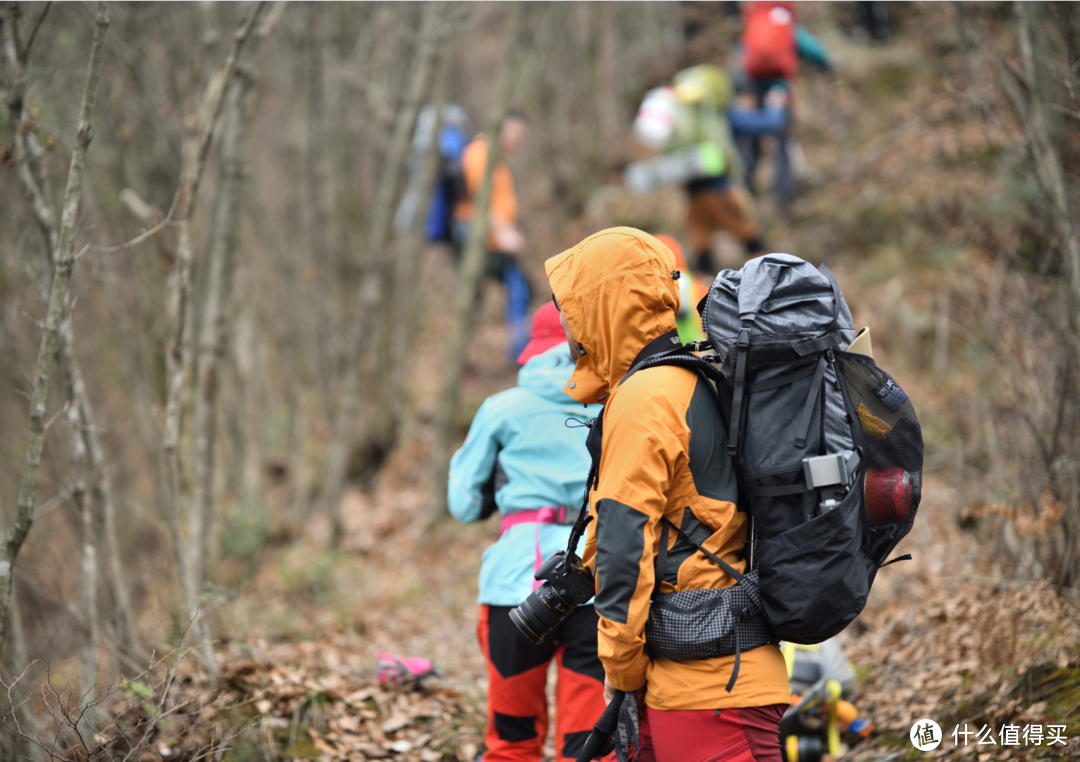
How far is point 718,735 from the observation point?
2.32m

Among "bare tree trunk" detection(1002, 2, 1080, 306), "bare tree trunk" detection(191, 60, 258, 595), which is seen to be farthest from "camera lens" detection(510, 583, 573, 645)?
"bare tree trunk" detection(191, 60, 258, 595)

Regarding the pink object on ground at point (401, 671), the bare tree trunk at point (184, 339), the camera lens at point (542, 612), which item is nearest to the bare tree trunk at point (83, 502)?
the bare tree trunk at point (184, 339)

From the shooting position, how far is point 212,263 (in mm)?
6090

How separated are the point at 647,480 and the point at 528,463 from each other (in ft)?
4.17

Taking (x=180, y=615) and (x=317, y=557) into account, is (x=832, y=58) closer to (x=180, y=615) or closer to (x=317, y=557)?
(x=317, y=557)

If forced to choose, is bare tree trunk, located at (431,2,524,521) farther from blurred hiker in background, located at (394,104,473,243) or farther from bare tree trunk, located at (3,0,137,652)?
bare tree trunk, located at (3,0,137,652)

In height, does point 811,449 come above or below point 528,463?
above

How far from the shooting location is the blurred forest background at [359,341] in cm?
404

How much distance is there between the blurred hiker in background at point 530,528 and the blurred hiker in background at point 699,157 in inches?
210

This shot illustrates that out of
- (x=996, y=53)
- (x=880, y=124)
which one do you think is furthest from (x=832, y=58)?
(x=996, y=53)

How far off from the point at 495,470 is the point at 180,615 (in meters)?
2.42

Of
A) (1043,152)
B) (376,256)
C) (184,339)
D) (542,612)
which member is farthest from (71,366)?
(1043,152)

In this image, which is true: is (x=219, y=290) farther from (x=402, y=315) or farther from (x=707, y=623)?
(x=707, y=623)

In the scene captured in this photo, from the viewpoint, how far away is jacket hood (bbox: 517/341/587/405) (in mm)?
3482
